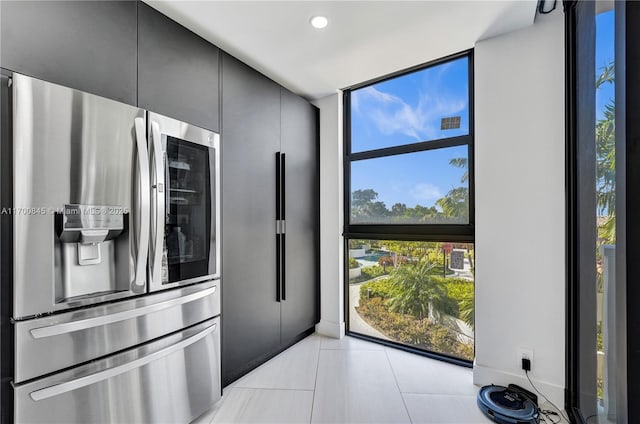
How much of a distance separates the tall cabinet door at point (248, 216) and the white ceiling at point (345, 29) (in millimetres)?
268

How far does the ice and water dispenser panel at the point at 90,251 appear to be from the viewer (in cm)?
118

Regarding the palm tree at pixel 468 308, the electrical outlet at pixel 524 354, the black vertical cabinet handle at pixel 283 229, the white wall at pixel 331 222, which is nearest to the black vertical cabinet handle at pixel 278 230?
the black vertical cabinet handle at pixel 283 229

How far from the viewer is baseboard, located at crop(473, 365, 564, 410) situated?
1.86 metres

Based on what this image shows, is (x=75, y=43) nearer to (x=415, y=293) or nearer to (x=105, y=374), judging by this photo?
(x=105, y=374)

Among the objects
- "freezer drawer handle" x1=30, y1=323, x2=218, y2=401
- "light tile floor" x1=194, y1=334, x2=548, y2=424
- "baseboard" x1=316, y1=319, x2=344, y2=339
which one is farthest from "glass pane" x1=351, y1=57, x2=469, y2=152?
"freezer drawer handle" x1=30, y1=323, x2=218, y2=401

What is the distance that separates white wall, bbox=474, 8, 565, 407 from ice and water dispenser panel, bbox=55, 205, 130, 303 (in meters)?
2.32

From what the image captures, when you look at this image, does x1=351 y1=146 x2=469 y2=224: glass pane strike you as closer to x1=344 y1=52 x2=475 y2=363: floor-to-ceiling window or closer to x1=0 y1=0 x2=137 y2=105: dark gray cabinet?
x1=344 y1=52 x2=475 y2=363: floor-to-ceiling window

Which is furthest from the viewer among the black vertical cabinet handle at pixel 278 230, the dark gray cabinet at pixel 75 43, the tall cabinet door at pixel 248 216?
the black vertical cabinet handle at pixel 278 230

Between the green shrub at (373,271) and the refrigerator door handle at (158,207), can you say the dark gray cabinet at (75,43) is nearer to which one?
the refrigerator door handle at (158,207)

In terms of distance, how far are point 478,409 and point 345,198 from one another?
81.3 inches

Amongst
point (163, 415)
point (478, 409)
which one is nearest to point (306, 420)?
point (163, 415)

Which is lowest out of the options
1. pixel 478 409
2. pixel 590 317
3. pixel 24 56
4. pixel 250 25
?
pixel 478 409

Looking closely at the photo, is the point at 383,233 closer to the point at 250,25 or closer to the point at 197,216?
the point at 197,216

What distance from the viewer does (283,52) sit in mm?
2256
